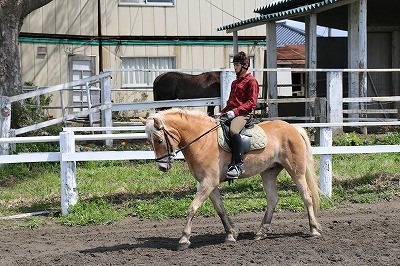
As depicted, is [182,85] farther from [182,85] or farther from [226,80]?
[226,80]

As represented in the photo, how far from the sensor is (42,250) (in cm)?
834

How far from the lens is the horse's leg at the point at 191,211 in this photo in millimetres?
8094

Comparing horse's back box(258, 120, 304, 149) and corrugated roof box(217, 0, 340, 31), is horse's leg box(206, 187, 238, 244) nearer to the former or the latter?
horse's back box(258, 120, 304, 149)

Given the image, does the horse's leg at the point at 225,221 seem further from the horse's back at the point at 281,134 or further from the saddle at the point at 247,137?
the horse's back at the point at 281,134

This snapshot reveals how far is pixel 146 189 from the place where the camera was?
11570 millimetres

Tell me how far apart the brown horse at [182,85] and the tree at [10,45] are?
5291mm

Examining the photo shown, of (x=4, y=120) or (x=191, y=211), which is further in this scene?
(x=4, y=120)

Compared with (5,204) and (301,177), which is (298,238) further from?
(5,204)

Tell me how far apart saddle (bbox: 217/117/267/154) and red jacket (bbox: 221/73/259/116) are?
209 millimetres

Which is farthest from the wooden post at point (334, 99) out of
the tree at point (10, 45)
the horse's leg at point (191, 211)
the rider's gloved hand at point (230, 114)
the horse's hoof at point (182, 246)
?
the tree at point (10, 45)

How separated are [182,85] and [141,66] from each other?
423cm

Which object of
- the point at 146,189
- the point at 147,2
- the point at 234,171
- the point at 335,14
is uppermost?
the point at 147,2

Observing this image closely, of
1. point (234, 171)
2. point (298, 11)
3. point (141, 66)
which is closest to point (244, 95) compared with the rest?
point (234, 171)

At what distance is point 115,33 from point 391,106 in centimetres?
911
